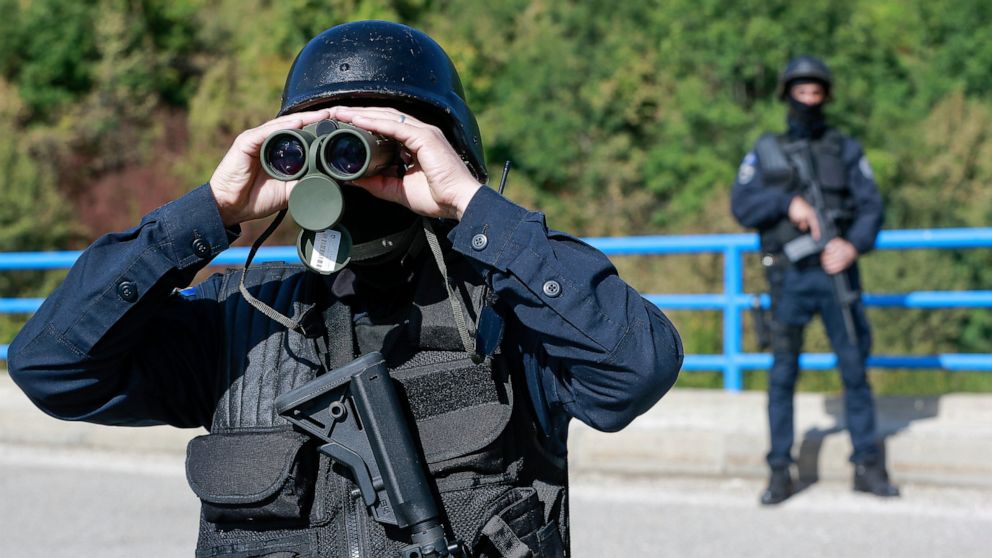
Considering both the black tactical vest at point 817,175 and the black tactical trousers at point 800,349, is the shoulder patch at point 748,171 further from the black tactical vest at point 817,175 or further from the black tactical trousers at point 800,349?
the black tactical trousers at point 800,349

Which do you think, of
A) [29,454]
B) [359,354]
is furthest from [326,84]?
[29,454]

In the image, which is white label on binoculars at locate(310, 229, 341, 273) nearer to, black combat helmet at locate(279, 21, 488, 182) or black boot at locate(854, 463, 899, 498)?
black combat helmet at locate(279, 21, 488, 182)

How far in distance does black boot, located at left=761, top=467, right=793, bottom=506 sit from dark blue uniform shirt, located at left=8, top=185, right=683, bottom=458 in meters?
3.89

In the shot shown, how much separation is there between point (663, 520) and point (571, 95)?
97.8 ft

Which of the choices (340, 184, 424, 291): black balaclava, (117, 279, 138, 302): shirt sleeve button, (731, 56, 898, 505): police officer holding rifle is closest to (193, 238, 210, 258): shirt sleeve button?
(117, 279, 138, 302): shirt sleeve button

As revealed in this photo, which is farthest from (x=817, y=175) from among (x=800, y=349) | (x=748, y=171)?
(x=800, y=349)

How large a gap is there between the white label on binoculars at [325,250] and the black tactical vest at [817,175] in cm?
430

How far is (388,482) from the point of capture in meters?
1.88

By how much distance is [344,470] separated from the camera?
1.95 m

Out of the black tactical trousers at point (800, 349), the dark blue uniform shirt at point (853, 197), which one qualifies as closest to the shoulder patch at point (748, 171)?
the dark blue uniform shirt at point (853, 197)

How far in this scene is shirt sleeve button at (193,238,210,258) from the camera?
1.99 meters

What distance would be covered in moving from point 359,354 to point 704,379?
33.9 feet

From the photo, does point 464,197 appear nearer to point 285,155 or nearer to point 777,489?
point 285,155

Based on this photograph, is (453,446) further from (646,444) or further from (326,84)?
(646,444)
